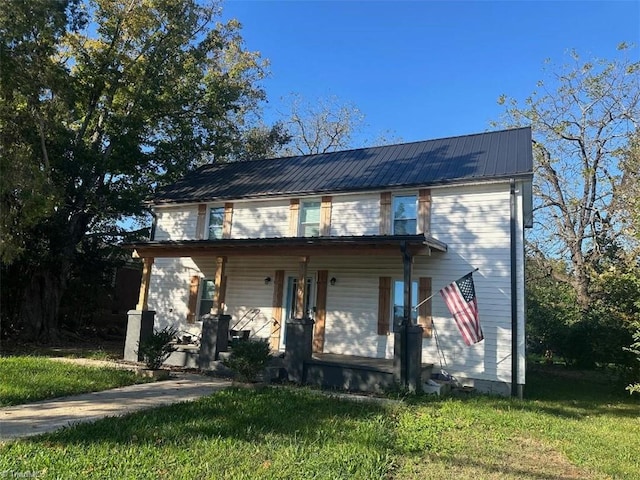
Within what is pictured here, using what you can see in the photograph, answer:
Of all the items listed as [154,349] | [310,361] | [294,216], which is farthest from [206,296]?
[310,361]

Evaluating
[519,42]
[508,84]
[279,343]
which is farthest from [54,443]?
[508,84]

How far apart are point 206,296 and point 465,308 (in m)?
8.13

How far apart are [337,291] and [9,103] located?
393 inches

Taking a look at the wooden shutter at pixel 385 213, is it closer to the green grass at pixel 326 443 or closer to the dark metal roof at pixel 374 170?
the dark metal roof at pixel 374 170

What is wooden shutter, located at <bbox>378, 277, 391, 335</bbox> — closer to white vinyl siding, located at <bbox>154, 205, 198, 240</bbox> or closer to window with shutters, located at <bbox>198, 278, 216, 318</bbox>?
window with shutters, located at <bbox>198, 278, 216, 318</bbox>

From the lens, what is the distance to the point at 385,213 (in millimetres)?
11938

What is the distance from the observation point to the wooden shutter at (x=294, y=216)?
13.0 metres

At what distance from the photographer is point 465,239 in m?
10.8

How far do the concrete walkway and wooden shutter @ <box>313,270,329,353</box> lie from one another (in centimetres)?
356

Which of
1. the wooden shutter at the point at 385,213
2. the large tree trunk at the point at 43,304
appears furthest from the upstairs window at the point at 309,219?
the large tree trunk at the point at 43,304

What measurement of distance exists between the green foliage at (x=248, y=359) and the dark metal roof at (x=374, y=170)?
5604 millimetres

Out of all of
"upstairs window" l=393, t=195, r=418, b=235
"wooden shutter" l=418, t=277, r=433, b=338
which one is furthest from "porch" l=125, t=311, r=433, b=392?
"upstairs window" l=393, t=195, r=418, b=235

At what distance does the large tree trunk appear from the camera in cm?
1513

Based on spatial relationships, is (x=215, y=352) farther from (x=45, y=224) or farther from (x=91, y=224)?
(x=91, y=224)
